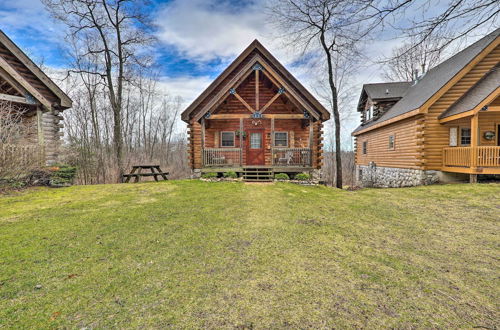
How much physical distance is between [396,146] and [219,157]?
11.7 meters

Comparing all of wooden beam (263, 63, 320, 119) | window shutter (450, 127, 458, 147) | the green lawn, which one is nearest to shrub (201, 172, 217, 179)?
the green lawn

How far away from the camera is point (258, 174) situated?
11.9 meters

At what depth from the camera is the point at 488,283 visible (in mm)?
2818

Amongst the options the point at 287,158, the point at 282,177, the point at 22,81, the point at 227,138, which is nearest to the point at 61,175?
the point at 22,81

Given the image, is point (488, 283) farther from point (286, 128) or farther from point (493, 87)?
point (493, 87)

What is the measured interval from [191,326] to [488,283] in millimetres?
3755

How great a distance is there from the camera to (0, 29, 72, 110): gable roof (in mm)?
8938

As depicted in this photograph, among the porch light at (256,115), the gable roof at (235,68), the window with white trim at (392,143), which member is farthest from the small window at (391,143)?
the porch light at (256,115)

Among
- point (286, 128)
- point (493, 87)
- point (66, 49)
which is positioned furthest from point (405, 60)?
point (66, 49)

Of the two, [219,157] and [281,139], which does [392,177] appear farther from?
[219,157]

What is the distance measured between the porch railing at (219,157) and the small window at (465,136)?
12.1 meters

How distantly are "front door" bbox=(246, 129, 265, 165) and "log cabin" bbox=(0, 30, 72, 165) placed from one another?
951 cm

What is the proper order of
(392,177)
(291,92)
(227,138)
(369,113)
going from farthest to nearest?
(369,113) → (392,177) → (227,138) → (291,92)

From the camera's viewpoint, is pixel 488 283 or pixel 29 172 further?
pixel 29 172
